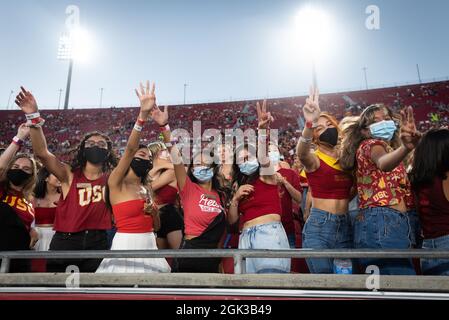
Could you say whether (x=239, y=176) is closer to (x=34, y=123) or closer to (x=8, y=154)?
(x=34, y=123)

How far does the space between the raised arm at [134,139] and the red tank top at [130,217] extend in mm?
181

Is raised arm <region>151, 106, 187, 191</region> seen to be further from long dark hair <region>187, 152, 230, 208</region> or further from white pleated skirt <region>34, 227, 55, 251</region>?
white pleated skirt <region>34, 227, 55, 251</region>

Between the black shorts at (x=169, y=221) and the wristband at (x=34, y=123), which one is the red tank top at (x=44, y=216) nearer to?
the black shorts at (x=169, y=221)

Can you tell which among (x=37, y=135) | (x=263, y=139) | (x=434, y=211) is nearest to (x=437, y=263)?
(x=434, y=211)

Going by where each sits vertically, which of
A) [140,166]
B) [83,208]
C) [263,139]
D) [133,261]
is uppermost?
[263,139]

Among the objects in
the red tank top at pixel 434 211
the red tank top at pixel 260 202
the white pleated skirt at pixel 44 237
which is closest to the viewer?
the red tank top at pixel 434 211

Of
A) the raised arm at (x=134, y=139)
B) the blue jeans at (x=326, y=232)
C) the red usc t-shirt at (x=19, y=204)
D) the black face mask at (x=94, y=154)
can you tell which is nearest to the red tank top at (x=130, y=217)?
the raised arm at (x=134, y=139)

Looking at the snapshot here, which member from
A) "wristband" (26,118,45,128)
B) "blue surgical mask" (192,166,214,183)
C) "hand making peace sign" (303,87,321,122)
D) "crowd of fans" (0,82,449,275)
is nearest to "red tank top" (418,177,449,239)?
"crowd of fans" (0,82,449,275)

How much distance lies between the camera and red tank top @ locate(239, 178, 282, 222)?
288cm

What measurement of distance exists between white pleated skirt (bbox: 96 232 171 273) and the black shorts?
1.22m

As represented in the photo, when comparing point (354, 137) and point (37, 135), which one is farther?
point (37, 135)

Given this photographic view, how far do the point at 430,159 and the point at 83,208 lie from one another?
9.12 feet

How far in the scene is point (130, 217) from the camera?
2818 millimetres

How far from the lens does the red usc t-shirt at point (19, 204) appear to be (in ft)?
10.2
